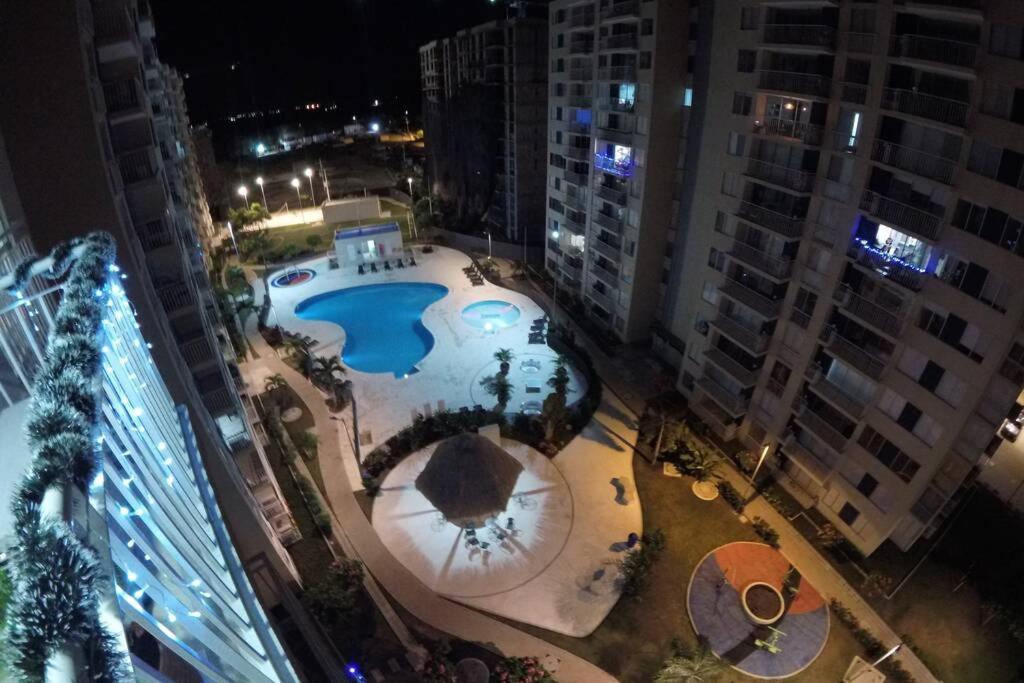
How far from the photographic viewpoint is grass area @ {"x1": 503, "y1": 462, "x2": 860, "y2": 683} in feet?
57.3

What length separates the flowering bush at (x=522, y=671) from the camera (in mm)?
16578

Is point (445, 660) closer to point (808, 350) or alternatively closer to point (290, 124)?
point (808, 350)

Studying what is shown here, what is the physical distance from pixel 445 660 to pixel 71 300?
1599 cm

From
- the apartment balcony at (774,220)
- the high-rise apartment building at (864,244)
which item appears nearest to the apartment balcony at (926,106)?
the high-rise apartment building at (864,244)

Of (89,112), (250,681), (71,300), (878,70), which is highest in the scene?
(878,70)

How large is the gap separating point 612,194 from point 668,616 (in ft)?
75.0

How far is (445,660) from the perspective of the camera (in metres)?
17.1

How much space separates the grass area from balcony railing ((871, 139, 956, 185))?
14574mm

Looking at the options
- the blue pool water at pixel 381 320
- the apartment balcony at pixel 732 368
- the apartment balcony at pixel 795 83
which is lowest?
the blue pool water at pixel 381 320

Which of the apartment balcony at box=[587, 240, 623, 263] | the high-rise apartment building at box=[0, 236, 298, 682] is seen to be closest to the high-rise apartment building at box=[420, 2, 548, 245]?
the apartment balcony at box=[587, 240, 623, 263]

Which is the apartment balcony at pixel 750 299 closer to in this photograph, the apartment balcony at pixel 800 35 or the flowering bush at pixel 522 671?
the apartment balcony at pixel 800 35

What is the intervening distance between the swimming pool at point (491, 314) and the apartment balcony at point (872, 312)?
70.6ft

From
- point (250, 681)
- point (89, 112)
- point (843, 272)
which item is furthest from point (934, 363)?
point (89, 112)

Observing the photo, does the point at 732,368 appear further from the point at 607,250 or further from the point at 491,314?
the point at 491,314
